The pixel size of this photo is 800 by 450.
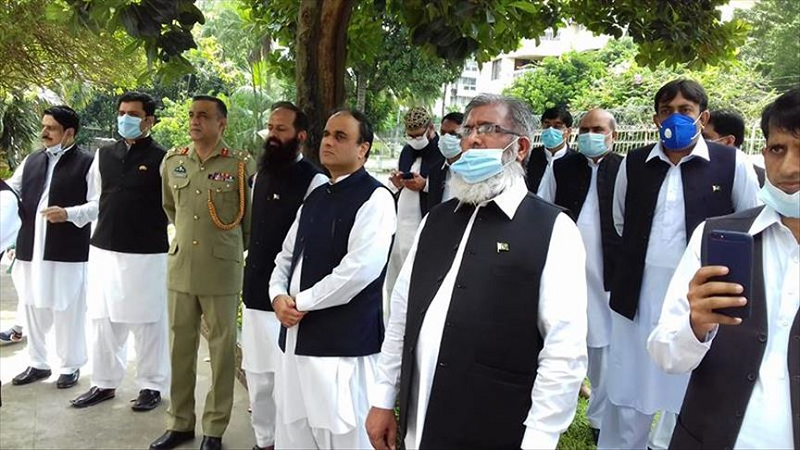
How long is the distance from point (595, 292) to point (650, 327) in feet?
2.39

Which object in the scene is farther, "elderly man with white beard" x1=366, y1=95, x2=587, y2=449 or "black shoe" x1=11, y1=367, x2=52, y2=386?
"black shoe" x1=11, y1=367, x2=52, y2=386

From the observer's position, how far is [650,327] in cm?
332

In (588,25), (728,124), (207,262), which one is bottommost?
(207,262)

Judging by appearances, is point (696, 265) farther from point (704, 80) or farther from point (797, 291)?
point (704, 80)

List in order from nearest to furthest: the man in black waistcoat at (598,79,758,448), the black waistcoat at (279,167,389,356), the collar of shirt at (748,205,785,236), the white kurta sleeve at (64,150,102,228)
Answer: the collar of shirt at (748,205,785,236)
the black waistcoat at (279,167,389,356)
the man in black waistcoat at (598,79,758,448)
the white kurta sleeve at (64,150,102,228)

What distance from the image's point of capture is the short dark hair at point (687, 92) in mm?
3242

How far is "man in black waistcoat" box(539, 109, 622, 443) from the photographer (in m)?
4.00

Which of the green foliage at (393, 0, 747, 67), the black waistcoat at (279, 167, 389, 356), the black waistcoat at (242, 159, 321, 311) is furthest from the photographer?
the black waistcoat at (242, 159, 321, 311)

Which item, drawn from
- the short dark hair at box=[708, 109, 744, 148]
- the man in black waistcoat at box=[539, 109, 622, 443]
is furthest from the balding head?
the short dark hair at box=[708, 109, 744, 148]

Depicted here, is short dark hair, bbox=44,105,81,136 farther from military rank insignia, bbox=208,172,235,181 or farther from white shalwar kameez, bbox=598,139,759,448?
white shalwar kameez, bbox=598,139,759,448

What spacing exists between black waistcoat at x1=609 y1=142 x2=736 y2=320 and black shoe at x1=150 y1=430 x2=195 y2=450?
269cm

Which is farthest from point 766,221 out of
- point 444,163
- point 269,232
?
point 444,163

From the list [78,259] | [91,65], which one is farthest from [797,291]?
[91,65]

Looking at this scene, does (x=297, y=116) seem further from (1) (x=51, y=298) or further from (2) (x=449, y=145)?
(1) (x=51, y=298)
